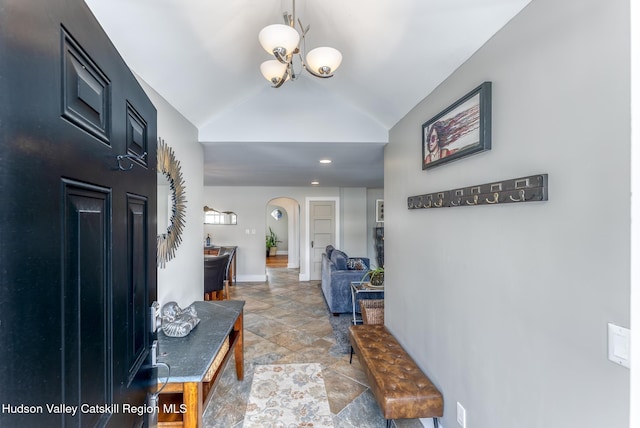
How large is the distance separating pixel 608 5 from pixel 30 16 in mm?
1405

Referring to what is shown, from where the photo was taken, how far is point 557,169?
1033mm

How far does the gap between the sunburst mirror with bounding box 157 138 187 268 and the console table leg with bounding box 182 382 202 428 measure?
86 cm

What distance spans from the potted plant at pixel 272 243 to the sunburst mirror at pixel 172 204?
8895 millimetres

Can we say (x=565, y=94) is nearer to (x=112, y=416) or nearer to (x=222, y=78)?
(x=112, y=416)

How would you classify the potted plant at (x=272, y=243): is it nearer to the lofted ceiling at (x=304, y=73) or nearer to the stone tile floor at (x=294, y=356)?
the stone tile floor at (x=294, y=356)

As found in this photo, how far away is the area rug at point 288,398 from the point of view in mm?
2152

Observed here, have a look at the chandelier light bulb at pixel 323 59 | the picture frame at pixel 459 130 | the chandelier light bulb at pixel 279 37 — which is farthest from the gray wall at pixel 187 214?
the picture frame at pixel 459 130

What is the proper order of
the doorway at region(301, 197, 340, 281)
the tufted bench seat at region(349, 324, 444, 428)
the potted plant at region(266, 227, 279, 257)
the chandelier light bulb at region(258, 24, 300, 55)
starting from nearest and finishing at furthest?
the chandelier light bulb at region(258, 24, 300, 55)
the tufted bench seat at region(349, 324, 444, 428)
the doorway at region(301, 197, 340, 281)
the potted plant at region(266, 227, 279, 257)

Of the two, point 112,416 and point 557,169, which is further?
point 557,169

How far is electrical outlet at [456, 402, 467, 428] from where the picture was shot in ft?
5.19

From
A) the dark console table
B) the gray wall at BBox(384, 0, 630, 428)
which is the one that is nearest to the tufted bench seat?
the gray wall at BBox(384, 0, 630, 428)

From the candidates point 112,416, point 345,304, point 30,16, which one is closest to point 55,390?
point 112,416

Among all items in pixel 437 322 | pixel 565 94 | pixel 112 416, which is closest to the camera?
pixel 112 416

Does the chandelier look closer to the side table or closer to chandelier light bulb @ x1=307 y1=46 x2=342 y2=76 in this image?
chandelier light bulb @ x1=307 y1=46 x2=342 y2=76
